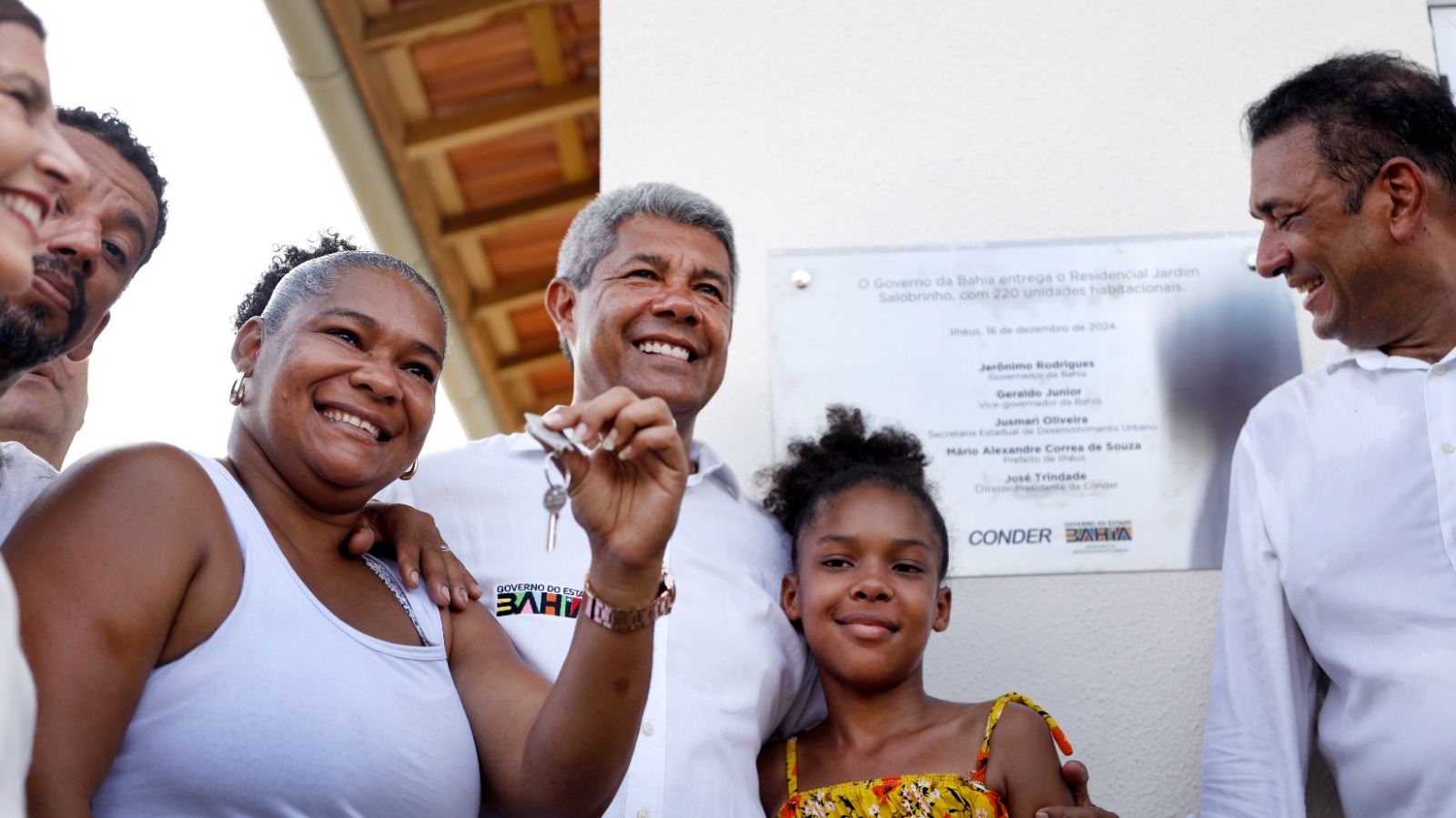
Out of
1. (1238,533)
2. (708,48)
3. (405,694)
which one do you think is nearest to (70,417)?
(405,694)

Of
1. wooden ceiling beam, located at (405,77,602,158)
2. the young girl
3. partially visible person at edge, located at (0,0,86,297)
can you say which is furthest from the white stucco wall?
wooden ceiling beam, located at (405,77,602,158)

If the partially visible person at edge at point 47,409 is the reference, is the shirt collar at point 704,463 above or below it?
below

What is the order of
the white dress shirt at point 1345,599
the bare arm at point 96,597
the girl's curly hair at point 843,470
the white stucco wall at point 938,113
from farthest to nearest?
the white stucco wall at point 938,113
the girl's curly hair at point 843,470
the white dress shirt at point 1345,599
the bare arm at point 96,597

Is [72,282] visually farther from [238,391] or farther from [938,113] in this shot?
[938,113]

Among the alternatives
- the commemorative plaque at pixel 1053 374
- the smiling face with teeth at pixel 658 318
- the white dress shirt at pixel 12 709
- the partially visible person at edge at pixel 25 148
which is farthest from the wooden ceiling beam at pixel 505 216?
the white dress shirt at pixel 12 709

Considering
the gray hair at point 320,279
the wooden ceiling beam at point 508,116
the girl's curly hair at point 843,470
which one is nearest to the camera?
the gray hair at point 320,279

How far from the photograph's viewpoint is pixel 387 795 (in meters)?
1.66

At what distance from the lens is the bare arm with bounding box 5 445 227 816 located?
Answer: 143 cm

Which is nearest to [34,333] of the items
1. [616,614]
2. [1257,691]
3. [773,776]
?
[616,614]

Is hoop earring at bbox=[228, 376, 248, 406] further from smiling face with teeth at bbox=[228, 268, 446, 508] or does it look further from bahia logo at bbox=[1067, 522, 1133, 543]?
bahia logo at bbox=[1067, 522, 1133, 543]

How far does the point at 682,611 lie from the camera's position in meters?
2.29

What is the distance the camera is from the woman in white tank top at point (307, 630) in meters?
1.50

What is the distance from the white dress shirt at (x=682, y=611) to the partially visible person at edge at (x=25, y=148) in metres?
1.14

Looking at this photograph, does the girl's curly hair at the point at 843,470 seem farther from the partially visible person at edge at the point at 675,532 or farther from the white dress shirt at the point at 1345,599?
the white dress shirt at the point at 1345,599
